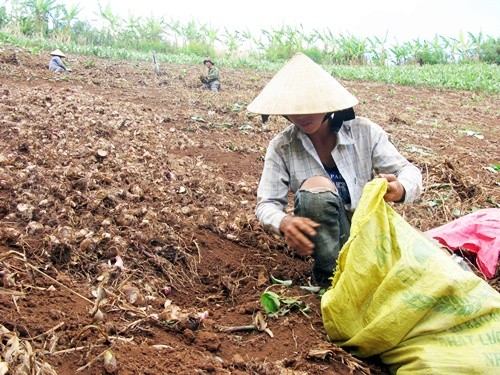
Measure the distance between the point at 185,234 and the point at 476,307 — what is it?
1.48m

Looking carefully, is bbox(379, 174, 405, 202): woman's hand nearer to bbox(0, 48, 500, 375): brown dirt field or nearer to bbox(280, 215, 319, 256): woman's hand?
bbox(280, 215, 319, 256): woman's hand

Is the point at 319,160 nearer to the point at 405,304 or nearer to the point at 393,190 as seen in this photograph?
the point at 393,190

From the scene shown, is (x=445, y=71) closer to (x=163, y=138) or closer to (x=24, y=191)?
(x=163, y=138)

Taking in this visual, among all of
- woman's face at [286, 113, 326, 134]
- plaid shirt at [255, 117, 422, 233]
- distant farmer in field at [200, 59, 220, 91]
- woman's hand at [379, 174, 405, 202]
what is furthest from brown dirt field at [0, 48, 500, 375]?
distant farmer in field at [200, 59, 220, 91]

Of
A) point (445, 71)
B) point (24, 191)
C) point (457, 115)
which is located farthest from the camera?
point (445, 71)

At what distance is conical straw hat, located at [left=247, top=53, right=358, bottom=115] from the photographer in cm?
193

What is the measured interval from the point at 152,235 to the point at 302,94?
38.4 inches

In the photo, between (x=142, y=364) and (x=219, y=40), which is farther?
(x=219, y=40)

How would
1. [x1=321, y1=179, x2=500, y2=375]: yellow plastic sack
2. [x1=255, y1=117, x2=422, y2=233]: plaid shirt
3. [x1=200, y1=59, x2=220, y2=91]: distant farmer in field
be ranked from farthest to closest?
[x1=200, y1=59, x2=220, y2=91]: distant farmer in field
[x1=255, y1=117, x2=422, y2=233]: plaid shirt
[x1=321, y1=179, x2=500, y2=375]: yellow plastic sack

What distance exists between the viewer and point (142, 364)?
136 cm

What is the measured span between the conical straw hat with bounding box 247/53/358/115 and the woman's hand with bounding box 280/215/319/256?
0.39 meters

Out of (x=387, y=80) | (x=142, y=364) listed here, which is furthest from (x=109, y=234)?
(x=387, y=80)

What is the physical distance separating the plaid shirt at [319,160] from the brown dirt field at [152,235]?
0.39 m

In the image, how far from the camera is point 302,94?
1.97m
